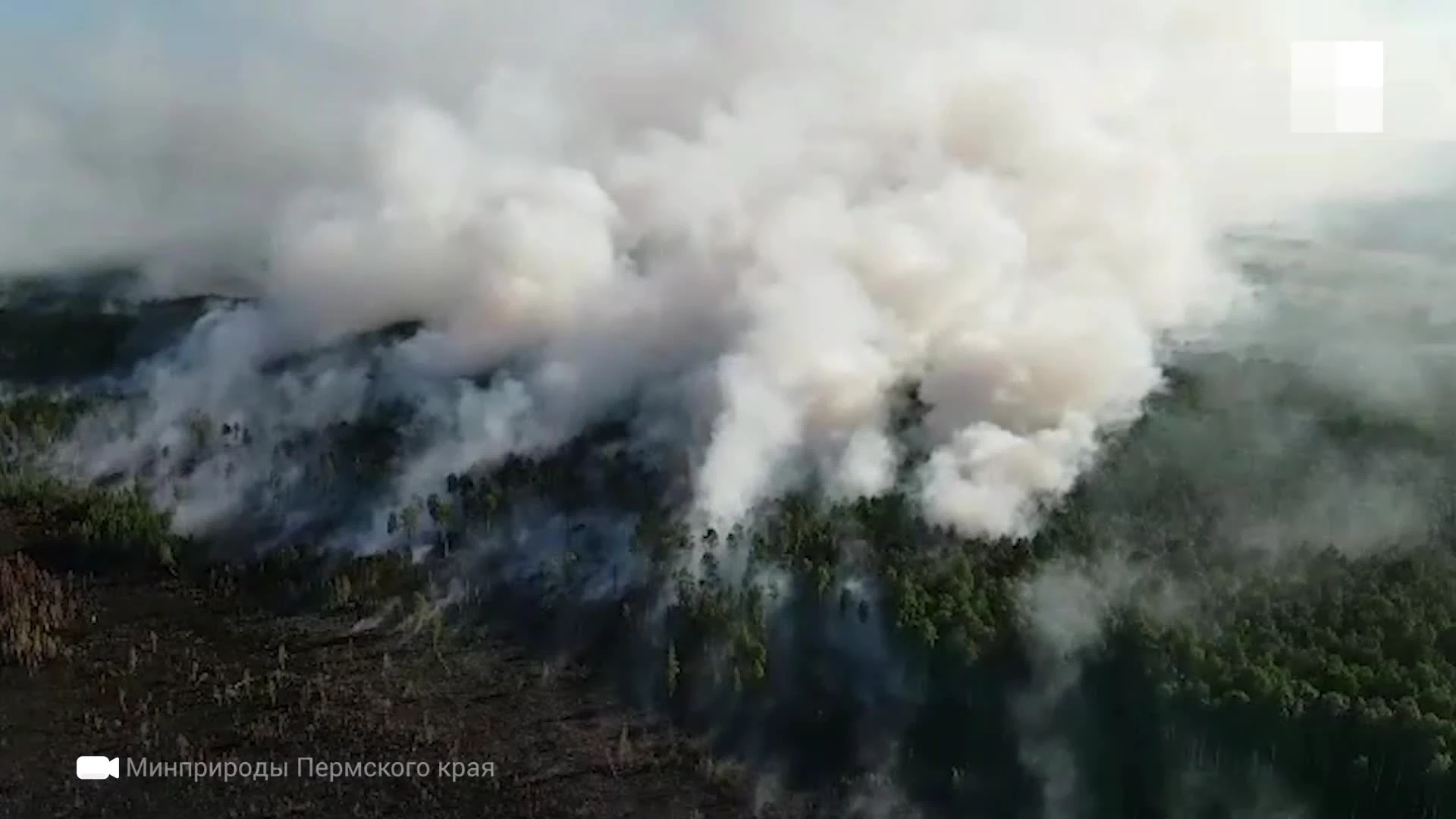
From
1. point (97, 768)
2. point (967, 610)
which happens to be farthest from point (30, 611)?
point (967, 610)

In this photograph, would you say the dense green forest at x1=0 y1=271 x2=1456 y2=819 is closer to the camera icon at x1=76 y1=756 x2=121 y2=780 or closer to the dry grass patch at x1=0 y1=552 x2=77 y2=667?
the dry grass patch at x1=0 y1=552 x2=77 y2=667

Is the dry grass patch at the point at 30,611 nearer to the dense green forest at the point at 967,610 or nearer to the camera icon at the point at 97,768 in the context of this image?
the dense green forest at the point at 967,610

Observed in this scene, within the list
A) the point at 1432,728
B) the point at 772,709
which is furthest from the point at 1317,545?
the point at 772,709

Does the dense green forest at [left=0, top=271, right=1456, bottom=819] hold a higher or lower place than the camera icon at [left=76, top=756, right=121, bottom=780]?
higher

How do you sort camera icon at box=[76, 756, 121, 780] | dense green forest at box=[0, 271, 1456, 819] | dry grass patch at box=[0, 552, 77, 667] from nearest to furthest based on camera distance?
dense green forest at box=[0, 271, 1456, 819]
camera icon at box=[76, 756, 121, 780]
dry grass patch at box=[0, 552, 77, 667]

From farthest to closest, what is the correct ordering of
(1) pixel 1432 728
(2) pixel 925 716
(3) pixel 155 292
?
(3) pixel 155 292, (2) pixel 925 716, (1) pixel 1432 728

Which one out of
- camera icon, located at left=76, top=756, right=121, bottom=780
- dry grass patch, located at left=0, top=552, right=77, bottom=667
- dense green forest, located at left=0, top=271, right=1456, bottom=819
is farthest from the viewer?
dry grass patch, located at left=0, top=552, right=77, bottom=667

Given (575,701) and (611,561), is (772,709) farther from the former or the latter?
(611,561)

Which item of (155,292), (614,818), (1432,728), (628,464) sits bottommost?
(614,818)

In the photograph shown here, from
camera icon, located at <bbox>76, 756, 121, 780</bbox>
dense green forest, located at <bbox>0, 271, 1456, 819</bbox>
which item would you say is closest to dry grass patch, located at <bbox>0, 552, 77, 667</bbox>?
dense green forest, located at <bbox>0, 271, 1456, 819</bbox>
